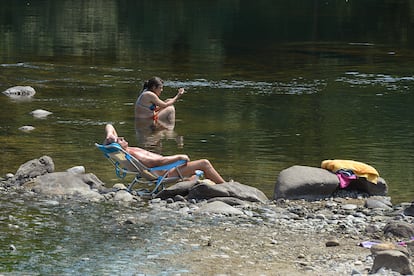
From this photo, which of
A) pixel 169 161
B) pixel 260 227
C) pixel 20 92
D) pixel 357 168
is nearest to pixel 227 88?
pixel 20 92

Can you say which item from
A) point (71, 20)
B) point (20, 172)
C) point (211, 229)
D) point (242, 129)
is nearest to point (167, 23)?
point (71, 20)

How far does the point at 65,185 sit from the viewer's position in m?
13.8

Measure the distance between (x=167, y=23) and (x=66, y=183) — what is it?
34616 millimetres

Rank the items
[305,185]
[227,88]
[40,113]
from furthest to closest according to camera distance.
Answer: [227,88], [40,113], [305,185]

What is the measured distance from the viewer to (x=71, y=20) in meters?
49.3

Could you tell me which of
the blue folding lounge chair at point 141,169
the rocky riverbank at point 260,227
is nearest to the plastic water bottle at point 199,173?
the blue folding lounge chair at point 141,169

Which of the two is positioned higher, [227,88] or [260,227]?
[260,227]

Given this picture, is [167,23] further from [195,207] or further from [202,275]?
[202,275]

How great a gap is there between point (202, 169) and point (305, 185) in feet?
4.87

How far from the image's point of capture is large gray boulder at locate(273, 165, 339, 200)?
13688mm

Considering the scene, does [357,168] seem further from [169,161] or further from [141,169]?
[141,169]

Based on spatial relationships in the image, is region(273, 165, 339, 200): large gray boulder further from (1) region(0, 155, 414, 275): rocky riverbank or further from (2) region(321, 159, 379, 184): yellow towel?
(2) region(321, 159, 379, 184): yellow towel

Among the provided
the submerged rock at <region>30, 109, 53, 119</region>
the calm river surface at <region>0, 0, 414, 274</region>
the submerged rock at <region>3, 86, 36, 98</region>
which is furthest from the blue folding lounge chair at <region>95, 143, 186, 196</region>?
the submerged rock at <region>3, 86, 36, 98</region>

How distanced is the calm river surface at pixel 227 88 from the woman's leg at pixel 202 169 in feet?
2.63
